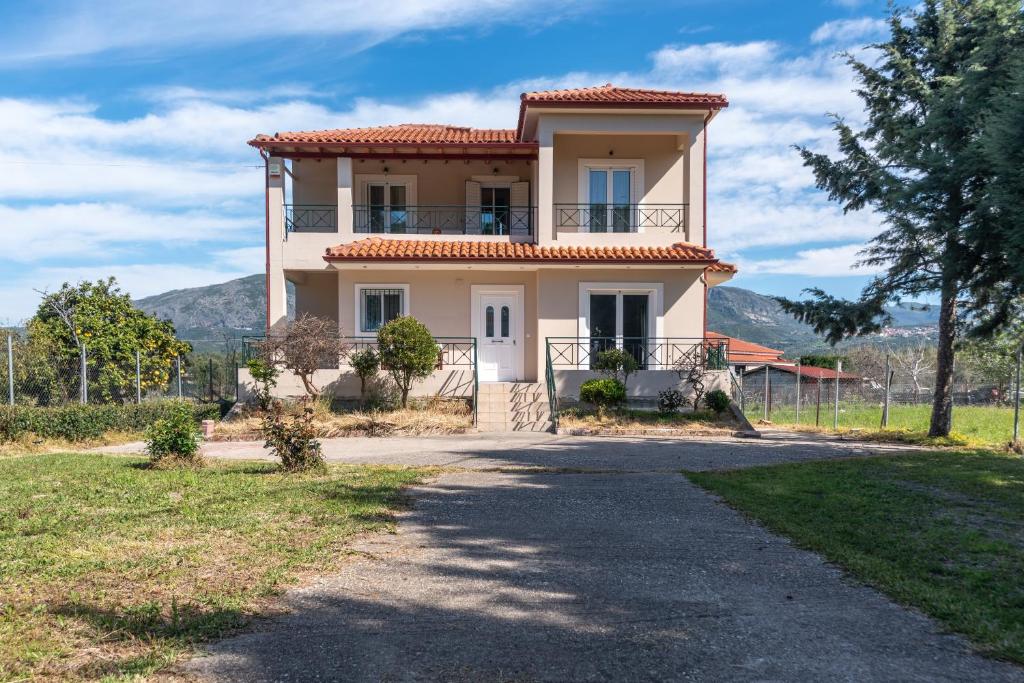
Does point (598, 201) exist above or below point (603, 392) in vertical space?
above

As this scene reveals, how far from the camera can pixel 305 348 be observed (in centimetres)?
1681

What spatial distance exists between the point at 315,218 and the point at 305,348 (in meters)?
6.25

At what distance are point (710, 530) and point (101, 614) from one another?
200 inches

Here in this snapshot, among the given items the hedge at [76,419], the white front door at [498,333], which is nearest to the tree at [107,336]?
the hedge at [76,419]

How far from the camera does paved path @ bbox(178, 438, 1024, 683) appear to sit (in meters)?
3.81

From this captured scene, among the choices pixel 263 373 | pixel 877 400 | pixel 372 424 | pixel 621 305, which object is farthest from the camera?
pixel 877 400

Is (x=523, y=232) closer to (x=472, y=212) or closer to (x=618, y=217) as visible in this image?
(x=472, y=212)

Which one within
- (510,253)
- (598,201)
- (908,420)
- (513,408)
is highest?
(598,201)

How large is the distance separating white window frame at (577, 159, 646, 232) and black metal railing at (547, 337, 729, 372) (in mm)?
3551

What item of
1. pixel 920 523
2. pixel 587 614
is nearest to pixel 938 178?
pixel 920 523

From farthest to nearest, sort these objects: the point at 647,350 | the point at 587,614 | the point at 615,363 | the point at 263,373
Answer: the point at 647,350 → the point at 263,373 → the point at 615,363 → the point at 587,614

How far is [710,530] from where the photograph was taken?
6957 mm

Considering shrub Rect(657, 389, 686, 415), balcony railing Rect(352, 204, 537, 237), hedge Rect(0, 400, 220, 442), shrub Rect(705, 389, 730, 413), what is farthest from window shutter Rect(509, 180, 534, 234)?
hedge Rect(0, 400, 220, 442)

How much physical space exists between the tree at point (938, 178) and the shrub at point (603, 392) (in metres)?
4.33
